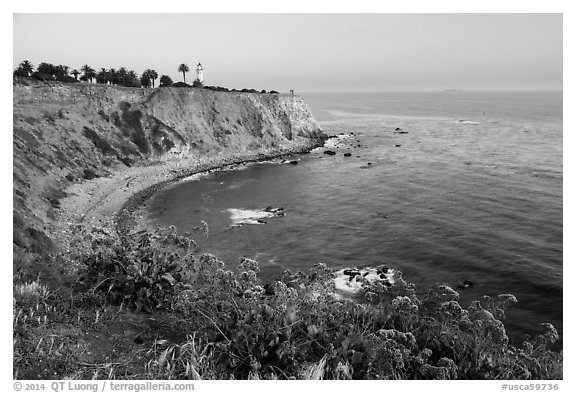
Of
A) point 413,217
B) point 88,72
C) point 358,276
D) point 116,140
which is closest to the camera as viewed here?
point 358,276

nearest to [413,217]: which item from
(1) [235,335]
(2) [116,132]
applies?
(1) [235,335]

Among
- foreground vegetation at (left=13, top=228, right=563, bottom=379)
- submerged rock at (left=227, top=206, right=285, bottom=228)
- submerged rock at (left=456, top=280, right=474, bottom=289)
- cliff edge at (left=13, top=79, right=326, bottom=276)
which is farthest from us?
submerged rock at (left=227, top=206, right=285, bottom=228)

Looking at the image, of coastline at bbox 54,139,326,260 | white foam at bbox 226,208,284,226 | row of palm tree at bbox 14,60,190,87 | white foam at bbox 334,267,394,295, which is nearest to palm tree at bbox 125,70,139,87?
row of palm tree at bbox 14,60,190,87

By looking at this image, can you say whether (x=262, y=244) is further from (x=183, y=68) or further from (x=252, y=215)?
(x=183, y=68)

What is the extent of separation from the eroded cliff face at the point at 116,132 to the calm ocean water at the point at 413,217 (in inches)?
414

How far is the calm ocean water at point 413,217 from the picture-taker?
28.4m

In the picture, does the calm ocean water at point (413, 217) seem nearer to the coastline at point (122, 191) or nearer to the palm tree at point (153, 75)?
the coastline at point (122, 191)

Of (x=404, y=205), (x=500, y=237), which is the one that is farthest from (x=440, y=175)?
(x=500, y=237)

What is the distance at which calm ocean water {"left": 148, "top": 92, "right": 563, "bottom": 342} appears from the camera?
93.1 ft

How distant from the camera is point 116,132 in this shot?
64.5m

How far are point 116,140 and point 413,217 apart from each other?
46518 millimetres

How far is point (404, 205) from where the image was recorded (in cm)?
4434

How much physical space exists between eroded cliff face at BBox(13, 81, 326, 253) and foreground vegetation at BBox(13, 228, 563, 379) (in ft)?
47.5

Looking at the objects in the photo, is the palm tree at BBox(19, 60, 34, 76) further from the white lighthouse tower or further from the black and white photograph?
the white lighthouse tower
